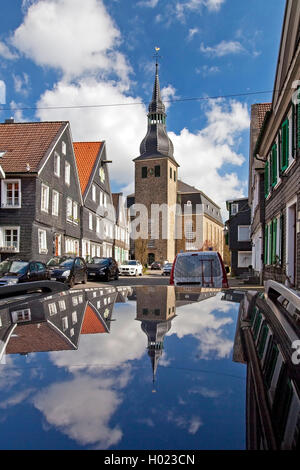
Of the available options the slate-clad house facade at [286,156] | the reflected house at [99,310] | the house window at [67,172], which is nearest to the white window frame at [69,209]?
the house window at [67,172]

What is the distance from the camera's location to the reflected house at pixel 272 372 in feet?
3.82

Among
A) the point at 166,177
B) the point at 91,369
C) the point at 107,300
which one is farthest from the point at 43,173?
the point at 166,177

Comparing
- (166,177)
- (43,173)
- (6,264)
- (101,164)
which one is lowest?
(6,264)

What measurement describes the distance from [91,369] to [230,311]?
1557 mm

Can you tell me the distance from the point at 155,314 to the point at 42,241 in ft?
85.9

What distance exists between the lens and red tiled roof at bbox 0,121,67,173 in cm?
2658

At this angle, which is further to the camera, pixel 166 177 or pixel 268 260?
pixel 166 177

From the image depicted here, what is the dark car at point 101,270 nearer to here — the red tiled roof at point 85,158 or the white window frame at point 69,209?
the white window frame at point 69,209

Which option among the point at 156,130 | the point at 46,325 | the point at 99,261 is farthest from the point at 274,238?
the point at 156,130

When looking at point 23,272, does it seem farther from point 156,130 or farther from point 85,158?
point 156,130

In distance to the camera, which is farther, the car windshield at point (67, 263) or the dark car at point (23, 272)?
the car windshield at point (67, 263)

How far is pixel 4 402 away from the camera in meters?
1.40
